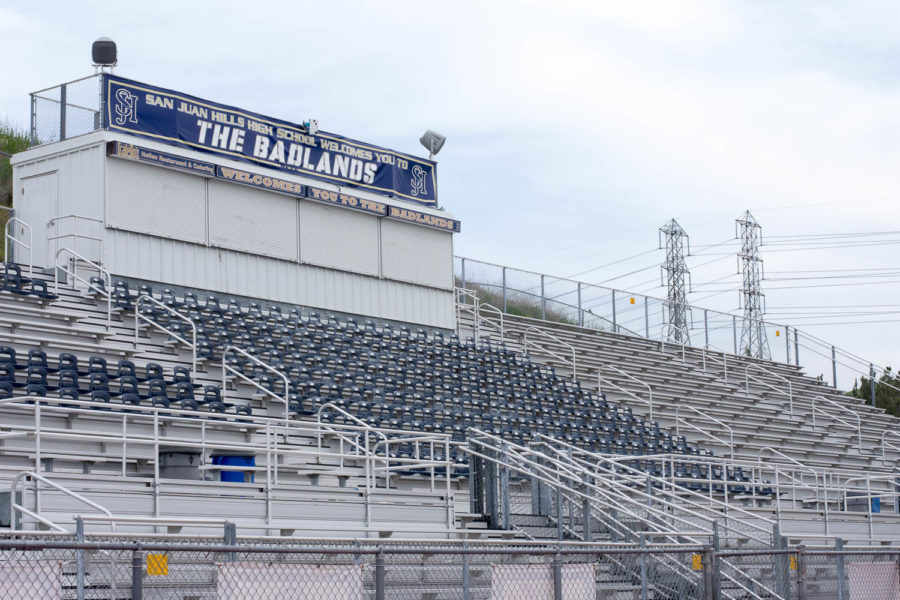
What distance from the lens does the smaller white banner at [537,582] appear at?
775 centimetres

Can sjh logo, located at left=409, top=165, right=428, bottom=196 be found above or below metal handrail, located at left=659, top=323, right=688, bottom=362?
above

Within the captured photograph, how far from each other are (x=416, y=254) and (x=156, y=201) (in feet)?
20.0

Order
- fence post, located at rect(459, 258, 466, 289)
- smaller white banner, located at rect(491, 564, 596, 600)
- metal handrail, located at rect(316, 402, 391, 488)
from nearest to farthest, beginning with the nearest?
smaller white banner, located at rect(491, 564, 596, 600) < metal handrail, located at rect(316, 402, 391, 488) < fence post, located at rect(459, 258, 466, 289)

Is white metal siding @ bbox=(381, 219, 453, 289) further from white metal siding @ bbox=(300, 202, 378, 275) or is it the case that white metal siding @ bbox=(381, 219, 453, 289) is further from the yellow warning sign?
the yellow warning sign

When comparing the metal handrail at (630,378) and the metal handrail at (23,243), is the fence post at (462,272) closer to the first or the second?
the metal handrail at (630,378)

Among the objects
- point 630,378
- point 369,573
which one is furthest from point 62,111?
point 369,573

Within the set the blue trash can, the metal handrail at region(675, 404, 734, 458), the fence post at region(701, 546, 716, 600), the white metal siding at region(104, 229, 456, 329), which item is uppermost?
the white metal siding at region(104, 229, 456, 329)

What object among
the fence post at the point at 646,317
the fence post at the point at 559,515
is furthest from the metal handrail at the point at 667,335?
Result: the fence post at the point at 559,515

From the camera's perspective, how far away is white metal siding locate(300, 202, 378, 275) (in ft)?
74.2

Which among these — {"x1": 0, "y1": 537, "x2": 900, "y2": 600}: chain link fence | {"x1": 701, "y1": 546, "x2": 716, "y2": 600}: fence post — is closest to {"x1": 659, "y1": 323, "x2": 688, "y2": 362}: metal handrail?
{"x1": 0, "y1": 537, "x2": 900, "y2": 600}: chain link fence

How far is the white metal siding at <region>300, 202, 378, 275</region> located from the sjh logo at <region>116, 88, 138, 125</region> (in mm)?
3690

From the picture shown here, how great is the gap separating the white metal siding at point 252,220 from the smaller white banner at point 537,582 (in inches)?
544

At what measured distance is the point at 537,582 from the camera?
8008 mm

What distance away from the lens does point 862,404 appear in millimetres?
32656
